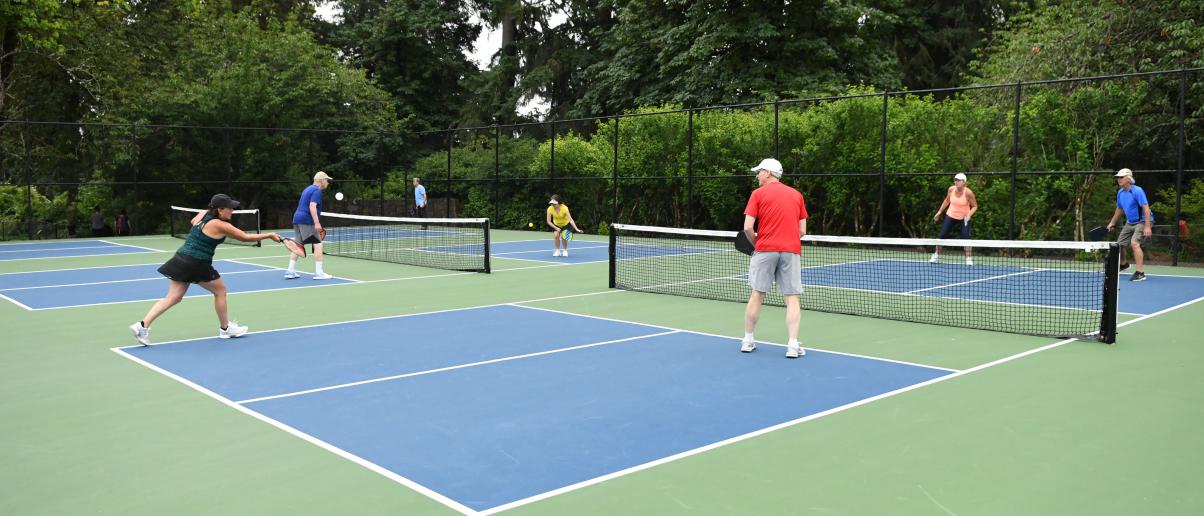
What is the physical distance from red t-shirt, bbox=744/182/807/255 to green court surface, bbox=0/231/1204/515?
3.33ft

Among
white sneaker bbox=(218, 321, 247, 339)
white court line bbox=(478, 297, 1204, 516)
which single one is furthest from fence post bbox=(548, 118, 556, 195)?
white court line bbox=(478, 297, 1204, 516)

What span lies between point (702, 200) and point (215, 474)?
19904 millimetres

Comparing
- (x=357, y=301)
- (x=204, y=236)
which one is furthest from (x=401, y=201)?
(x=204, y=236)

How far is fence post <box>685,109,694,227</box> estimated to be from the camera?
22594mm

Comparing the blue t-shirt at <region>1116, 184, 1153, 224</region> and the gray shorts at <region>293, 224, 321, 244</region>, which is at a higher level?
the blue t-shirt at <region>1116, 184, 1153, 224</region>

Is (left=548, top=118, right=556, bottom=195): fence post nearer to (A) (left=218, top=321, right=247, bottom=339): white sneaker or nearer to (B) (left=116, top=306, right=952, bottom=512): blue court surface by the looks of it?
(B) (left=116, top=306, right=952, bottom=512): blue court surface

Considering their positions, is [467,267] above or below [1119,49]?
below

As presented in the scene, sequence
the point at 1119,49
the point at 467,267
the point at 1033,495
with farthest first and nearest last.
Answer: the point at 1119,49
the point at 467,267
the point at 1033,495

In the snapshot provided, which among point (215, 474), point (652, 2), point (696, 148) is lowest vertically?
point (215, 474)

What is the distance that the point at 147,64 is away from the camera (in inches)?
1256

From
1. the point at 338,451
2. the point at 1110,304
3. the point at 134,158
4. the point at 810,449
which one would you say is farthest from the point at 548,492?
the point at 134,158

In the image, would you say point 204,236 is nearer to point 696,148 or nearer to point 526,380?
point 526,380

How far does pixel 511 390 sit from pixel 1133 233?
1084 cm

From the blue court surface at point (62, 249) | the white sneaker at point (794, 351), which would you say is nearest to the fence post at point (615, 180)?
the blue court surface at point (62, 249)
